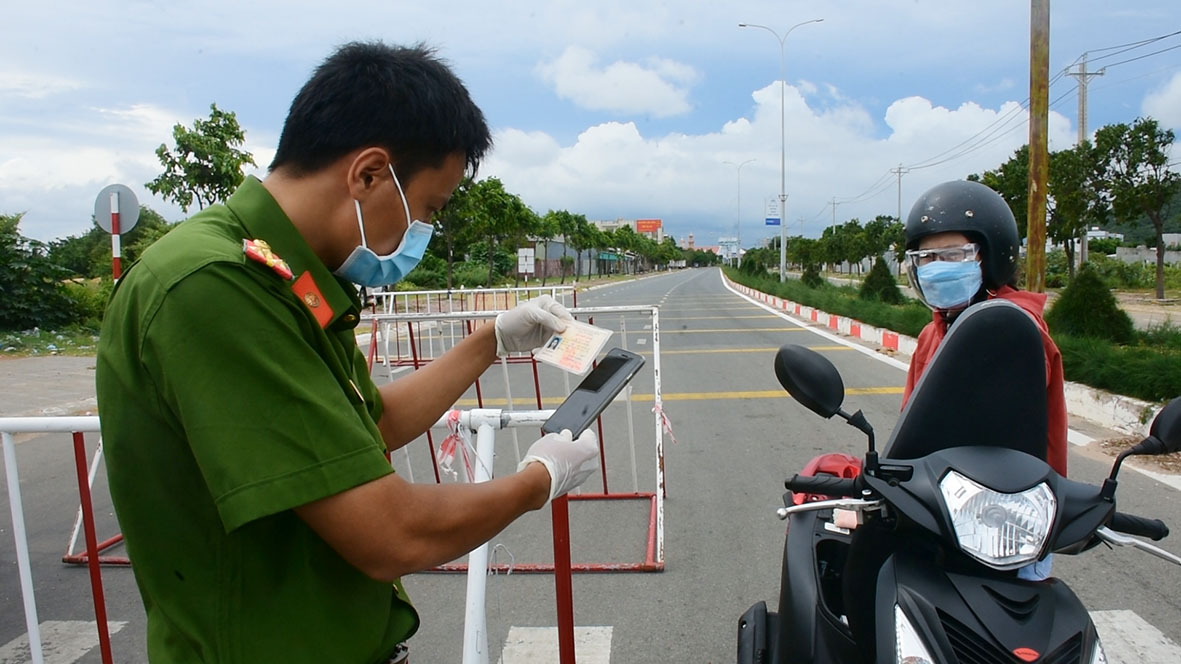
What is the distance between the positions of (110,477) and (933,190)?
257cm

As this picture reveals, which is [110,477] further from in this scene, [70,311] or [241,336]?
[70,311]

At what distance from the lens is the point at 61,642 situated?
3432 mm

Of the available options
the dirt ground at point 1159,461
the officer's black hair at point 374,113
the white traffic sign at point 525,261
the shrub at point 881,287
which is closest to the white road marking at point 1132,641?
the dirt ground at point 1159,461

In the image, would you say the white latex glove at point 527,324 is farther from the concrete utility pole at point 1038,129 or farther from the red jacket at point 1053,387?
the concrete utility pole at point 1038,129

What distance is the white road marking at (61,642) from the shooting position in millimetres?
3275

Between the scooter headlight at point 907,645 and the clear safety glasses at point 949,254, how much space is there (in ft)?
4.76

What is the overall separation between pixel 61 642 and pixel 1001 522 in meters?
3.85

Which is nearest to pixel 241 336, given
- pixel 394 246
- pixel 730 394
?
pixel 394 246

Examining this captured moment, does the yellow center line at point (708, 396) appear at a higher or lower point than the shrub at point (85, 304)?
lower

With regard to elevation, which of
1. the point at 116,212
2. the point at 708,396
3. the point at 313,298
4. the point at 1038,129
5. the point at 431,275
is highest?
the point at 1038,129

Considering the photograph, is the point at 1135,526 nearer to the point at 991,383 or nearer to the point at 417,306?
the point at 991,383

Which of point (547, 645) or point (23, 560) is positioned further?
point (547, 645)

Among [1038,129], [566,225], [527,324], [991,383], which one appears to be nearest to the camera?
[991,383]

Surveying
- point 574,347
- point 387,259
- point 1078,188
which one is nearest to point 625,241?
point 1078,188
